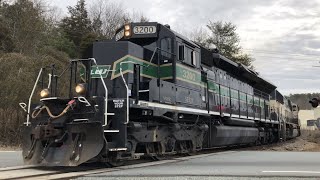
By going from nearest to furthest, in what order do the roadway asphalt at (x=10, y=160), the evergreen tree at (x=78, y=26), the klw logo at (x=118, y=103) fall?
the klw logo at (x=118, y=103) < the roadway asphalt at (x=10, y=160) < the evergreen tree at (x=78, y=26)

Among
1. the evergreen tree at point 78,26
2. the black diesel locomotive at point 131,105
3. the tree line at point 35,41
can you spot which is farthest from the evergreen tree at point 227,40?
the black diesel locomotive at point 131,105

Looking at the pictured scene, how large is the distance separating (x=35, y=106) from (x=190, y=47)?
5.09 m

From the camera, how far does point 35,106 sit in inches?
388

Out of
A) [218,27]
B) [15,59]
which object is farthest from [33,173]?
[218,27]

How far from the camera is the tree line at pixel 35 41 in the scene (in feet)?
66.6

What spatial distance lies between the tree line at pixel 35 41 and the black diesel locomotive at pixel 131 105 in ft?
6.43

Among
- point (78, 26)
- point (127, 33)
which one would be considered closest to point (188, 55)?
point (127, 33)

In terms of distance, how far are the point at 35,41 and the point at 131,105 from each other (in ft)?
78.9

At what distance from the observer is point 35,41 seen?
31297 millimetres

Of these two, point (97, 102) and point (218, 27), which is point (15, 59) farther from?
point (218, 27)

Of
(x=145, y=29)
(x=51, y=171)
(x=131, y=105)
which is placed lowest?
(x=51, y=171)

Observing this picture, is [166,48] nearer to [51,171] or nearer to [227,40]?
[51,171]

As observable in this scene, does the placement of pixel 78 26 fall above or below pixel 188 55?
above

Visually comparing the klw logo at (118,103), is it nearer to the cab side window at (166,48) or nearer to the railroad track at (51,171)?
the railroad track at (51,171)
